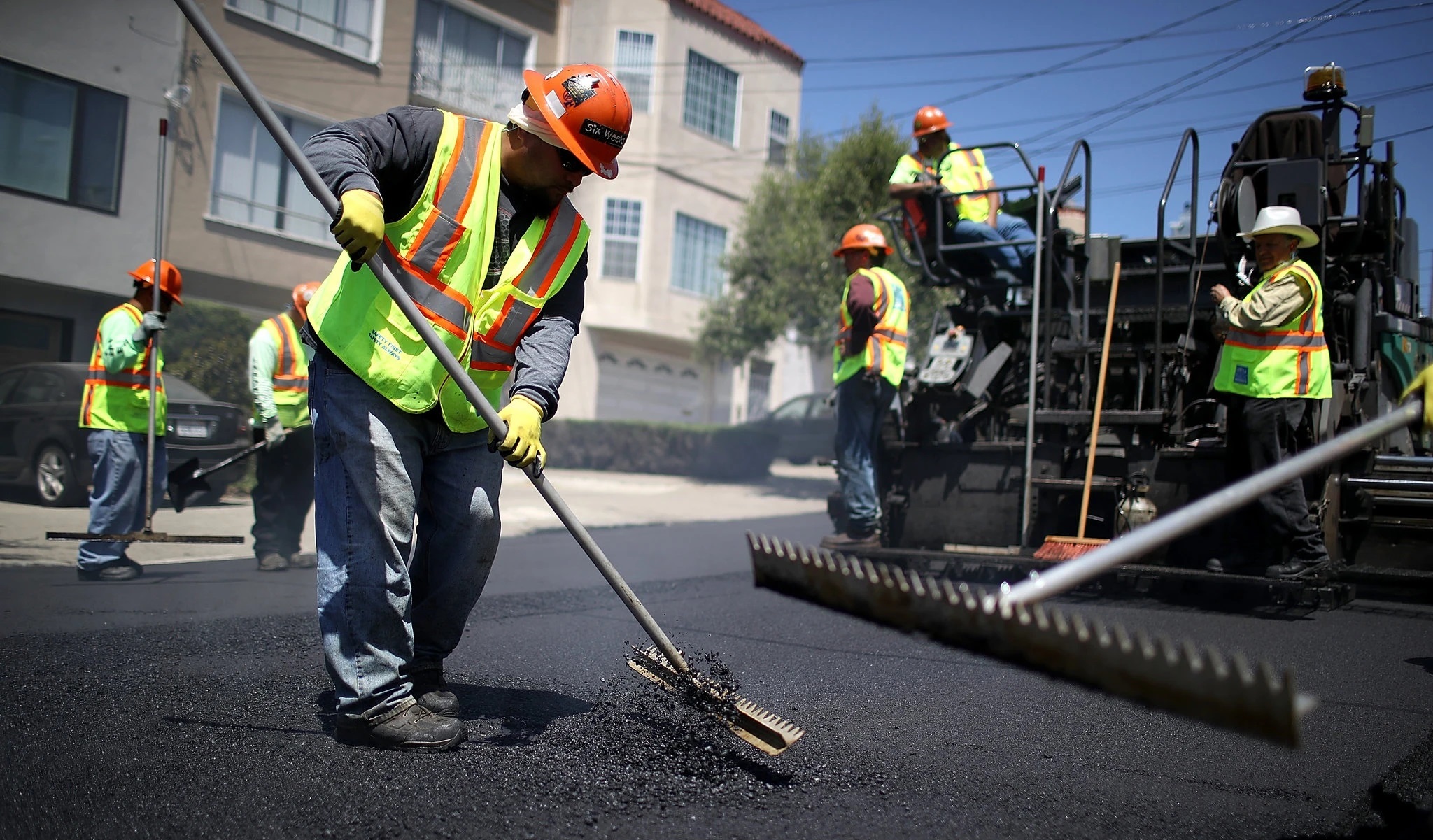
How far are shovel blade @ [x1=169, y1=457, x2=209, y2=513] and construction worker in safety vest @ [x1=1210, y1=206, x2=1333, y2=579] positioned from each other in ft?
18.6

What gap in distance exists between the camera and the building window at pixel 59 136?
4.51 m

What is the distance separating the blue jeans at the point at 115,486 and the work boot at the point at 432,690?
3360mm

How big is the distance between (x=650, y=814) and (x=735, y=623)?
236cm

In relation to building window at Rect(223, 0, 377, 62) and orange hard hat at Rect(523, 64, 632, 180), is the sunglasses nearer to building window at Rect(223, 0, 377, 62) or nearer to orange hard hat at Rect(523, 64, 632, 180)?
orange hard hat at Rect(523, 64, 632, 180)

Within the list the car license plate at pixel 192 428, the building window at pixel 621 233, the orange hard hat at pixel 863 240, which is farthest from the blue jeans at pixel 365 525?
the building window at pixel 621 233

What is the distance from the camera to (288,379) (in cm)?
630

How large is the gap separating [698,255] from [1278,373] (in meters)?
16.6

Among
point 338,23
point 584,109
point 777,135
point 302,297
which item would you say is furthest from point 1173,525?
point 777,135

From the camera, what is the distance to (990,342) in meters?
6.60

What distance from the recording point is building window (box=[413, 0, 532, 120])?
11789 millimetres

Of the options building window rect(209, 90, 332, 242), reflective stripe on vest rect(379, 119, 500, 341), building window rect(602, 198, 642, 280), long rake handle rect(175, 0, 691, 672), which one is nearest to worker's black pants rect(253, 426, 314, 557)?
reflective stripe on vest rect(379, 119, 500, 341)

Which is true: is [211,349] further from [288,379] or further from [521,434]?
[521,434]

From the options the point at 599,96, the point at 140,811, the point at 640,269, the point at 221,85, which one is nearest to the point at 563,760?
the point at 140,811

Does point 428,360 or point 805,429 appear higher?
point 805,429
